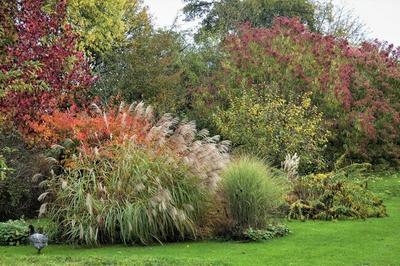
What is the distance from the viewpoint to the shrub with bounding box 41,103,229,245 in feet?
30.9

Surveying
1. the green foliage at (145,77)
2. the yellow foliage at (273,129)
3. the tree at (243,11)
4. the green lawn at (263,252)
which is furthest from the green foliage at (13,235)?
the tree at (243,11)

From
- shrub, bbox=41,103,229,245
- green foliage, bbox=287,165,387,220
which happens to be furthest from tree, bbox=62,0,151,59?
shrub, bbox=41,103,229,245

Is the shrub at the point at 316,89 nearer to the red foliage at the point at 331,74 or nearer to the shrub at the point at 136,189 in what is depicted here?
the red foliage at the point at 331,74

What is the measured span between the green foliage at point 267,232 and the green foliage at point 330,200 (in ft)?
5.48

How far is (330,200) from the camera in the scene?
40.7 ft

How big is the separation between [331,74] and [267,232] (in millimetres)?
10432

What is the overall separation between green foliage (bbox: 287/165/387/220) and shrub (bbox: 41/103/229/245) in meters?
2.52

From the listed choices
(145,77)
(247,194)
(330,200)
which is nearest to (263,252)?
(247,194)

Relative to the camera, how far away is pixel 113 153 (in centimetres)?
1038

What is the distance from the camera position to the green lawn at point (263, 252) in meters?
8.03

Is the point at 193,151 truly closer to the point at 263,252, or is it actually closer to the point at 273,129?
the point at 263,252

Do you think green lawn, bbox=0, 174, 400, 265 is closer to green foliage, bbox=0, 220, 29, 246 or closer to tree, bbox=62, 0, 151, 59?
green foliage, bbox=0, 220, 29, 246

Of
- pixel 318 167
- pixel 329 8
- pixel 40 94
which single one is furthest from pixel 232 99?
pixel 329 8

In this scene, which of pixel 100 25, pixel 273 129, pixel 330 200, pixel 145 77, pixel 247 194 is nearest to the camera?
pixel 247 194
